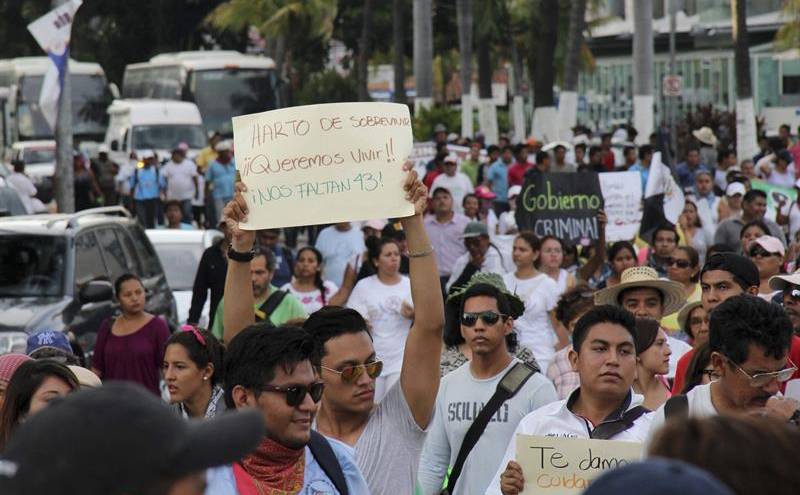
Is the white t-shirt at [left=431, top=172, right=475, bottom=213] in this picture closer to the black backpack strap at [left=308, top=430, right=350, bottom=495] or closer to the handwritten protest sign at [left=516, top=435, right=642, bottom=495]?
the handwritten protest sign at [left=516, top=435, right=642, bottom=495]

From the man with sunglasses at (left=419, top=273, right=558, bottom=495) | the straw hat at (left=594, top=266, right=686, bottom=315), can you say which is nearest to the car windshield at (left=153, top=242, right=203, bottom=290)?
the straw hat at (left=594, top=266, right=686, bottom=315)

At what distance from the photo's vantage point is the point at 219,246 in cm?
1231

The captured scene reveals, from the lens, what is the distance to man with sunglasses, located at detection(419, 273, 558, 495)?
6695mm

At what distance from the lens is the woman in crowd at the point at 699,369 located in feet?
20.9

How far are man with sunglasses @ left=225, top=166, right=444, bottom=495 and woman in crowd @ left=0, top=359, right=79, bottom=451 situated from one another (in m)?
0.88

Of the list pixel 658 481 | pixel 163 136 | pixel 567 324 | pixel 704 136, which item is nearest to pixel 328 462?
pixel 658 481

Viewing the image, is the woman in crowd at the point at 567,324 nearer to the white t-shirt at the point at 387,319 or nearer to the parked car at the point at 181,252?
the white t-shirt at the point at 387,319

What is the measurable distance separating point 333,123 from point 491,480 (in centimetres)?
159

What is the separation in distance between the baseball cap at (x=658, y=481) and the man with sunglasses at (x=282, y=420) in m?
2.11

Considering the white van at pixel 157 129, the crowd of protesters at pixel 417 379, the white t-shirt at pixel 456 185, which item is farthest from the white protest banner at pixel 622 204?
the white van at pixel 157 129

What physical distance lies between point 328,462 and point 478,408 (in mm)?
2330

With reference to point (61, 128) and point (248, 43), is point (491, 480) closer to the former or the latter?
point (61, 128)

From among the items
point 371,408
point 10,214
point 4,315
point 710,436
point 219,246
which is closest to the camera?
point 710,436

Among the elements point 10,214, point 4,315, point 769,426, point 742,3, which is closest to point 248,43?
point 742,3
